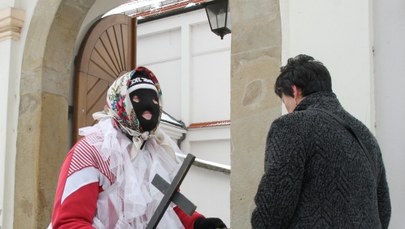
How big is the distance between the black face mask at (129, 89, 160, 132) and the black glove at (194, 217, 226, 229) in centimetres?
46

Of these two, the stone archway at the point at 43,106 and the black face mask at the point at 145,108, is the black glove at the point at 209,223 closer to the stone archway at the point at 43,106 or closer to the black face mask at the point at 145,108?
the black face mask at the point at 145,108

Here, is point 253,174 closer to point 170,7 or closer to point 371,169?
point 371,169

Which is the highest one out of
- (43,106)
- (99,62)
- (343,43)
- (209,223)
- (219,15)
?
(219,15)

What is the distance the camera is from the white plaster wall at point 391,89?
10.4 feet

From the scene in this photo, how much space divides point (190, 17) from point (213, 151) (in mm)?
3154

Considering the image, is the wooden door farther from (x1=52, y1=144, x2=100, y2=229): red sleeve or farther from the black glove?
(x1=52, y1=144, x2=100, y2=229): red sleeve

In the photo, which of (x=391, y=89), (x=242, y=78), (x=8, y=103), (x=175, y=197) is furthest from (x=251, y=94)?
(x=8, y=103)

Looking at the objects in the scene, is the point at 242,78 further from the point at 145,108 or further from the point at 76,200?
the point at 76,200

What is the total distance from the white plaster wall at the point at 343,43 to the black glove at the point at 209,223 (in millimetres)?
947

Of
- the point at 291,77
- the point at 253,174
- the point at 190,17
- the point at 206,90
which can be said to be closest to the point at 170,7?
the point at 190,17

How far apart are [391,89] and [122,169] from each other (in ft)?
4.77

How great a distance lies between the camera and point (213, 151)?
14.4 metres

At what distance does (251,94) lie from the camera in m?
3.64

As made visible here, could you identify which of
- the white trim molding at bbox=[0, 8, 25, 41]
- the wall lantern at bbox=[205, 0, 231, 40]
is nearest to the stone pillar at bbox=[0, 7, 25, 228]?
the white trim molding at bbox=[0, 8, 25, 41]
